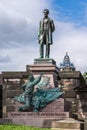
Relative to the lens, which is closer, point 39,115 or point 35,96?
point 39,115

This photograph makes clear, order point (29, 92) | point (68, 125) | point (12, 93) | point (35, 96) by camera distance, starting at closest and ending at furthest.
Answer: point (68, 125) < point (29, 92) < point (35, 96) < point (12, 93)

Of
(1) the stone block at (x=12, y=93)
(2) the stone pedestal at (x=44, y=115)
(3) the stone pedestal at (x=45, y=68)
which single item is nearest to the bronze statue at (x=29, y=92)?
(2) the stone pedestal at (x=44, y=115)

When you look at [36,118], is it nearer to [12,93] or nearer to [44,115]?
[44,115]

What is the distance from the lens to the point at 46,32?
93.6ft

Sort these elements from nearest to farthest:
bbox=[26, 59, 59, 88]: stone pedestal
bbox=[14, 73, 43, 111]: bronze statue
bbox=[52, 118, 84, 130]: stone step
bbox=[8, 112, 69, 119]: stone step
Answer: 1. bbox=[52, 118, 84, 130]: stone step
2. bbox=[8, 112, 69, 119]: stone step
3. bbox=[14, 73, 43, 111]: bronze statue
4. bbox=[26, 59, 59, 88]: stone pedestal

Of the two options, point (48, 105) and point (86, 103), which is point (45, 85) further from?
point (86, 103)

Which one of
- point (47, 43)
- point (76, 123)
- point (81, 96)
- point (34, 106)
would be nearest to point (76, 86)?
point (81, 96)

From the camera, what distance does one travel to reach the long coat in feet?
93.3

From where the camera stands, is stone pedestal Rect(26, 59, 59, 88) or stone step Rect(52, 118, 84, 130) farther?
stone pedestal Rect(26, 59, 59, 88)

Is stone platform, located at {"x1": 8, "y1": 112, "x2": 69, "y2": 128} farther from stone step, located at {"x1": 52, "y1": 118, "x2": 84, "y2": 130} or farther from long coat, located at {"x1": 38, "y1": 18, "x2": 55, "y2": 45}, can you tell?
long coat, located at {"x1": 38, "y1": 18, "x2": 55, "y2": 45}

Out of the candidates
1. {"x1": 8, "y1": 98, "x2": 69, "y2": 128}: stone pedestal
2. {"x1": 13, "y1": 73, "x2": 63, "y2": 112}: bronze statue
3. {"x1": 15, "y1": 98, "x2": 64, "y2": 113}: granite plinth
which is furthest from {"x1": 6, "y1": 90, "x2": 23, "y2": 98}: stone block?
{"x1": 8, "y1": 98, "x2": 69, "y2": 128}: stone pedestal

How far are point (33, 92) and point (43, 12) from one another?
510 cm

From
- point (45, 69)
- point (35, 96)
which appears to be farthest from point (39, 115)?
point (45, 69)

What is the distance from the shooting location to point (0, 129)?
18.7 meters
